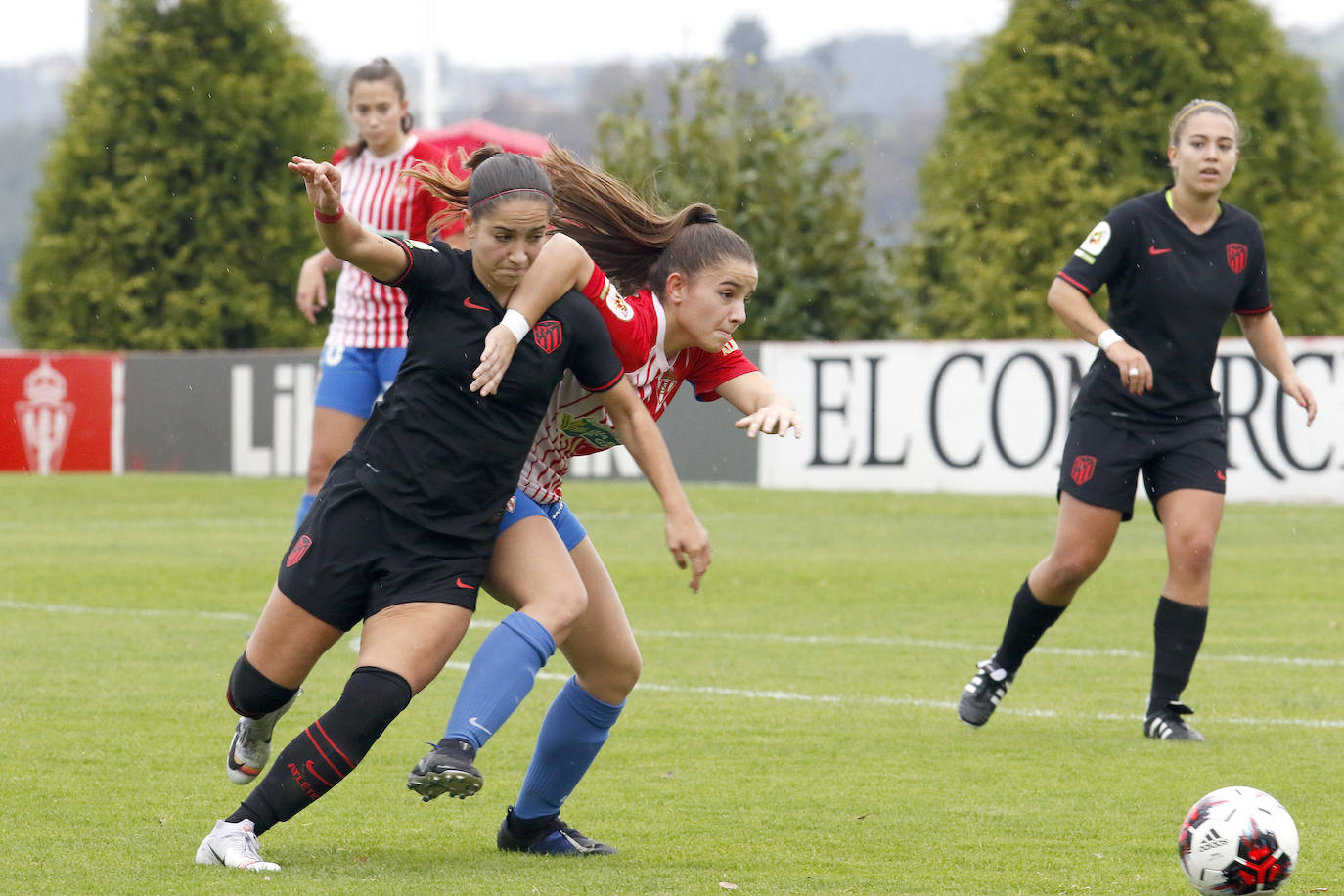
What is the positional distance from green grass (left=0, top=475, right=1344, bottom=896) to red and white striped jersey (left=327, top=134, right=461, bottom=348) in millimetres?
1394

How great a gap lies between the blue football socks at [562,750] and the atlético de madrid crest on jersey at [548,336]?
932 mm

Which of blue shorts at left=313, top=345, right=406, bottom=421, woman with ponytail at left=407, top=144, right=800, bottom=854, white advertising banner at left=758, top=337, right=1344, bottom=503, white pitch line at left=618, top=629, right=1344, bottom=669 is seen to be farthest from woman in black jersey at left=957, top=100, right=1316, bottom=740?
white advertising banner at left=758, top=337, right=1344, bottom=503

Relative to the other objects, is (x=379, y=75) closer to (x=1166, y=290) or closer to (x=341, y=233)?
(x=1166, y=290)

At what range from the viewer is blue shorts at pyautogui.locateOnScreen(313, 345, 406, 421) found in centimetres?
823

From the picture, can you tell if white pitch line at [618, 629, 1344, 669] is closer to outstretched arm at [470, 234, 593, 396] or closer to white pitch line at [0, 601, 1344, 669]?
white pitch line at [0, 601, 1344, 669]

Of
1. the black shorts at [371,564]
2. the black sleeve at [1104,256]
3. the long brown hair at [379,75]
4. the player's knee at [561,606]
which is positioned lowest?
the player's knee at [561,606]

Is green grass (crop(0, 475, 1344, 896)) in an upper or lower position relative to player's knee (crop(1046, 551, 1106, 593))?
lower

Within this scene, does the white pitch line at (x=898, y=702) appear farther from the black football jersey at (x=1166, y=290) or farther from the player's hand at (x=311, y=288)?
the player's hand at (x=311, y=288)

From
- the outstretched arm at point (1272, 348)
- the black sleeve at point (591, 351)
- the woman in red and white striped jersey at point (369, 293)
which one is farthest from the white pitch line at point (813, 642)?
the black sleeve at point (591, 351)

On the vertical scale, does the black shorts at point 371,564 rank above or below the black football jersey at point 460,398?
below

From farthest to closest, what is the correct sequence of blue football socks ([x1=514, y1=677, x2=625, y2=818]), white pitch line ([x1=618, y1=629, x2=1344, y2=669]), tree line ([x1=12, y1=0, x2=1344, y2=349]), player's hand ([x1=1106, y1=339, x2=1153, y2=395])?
tree line ([x1=12, y1=0, x2=1344, y2=349])
white pitch line ([x1=618, y1=629, x2=1344, y2=669])
player's hand ([x1=1106, y1=339, x2=1153, y2=395])
blue football socks ([x1=514, y1=677, x2=625, y2=818])

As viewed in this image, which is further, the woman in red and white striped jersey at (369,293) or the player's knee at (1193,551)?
the woman in red and white striped jersey at (369,293)

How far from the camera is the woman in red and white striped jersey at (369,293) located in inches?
323

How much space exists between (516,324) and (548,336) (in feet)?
0.33
